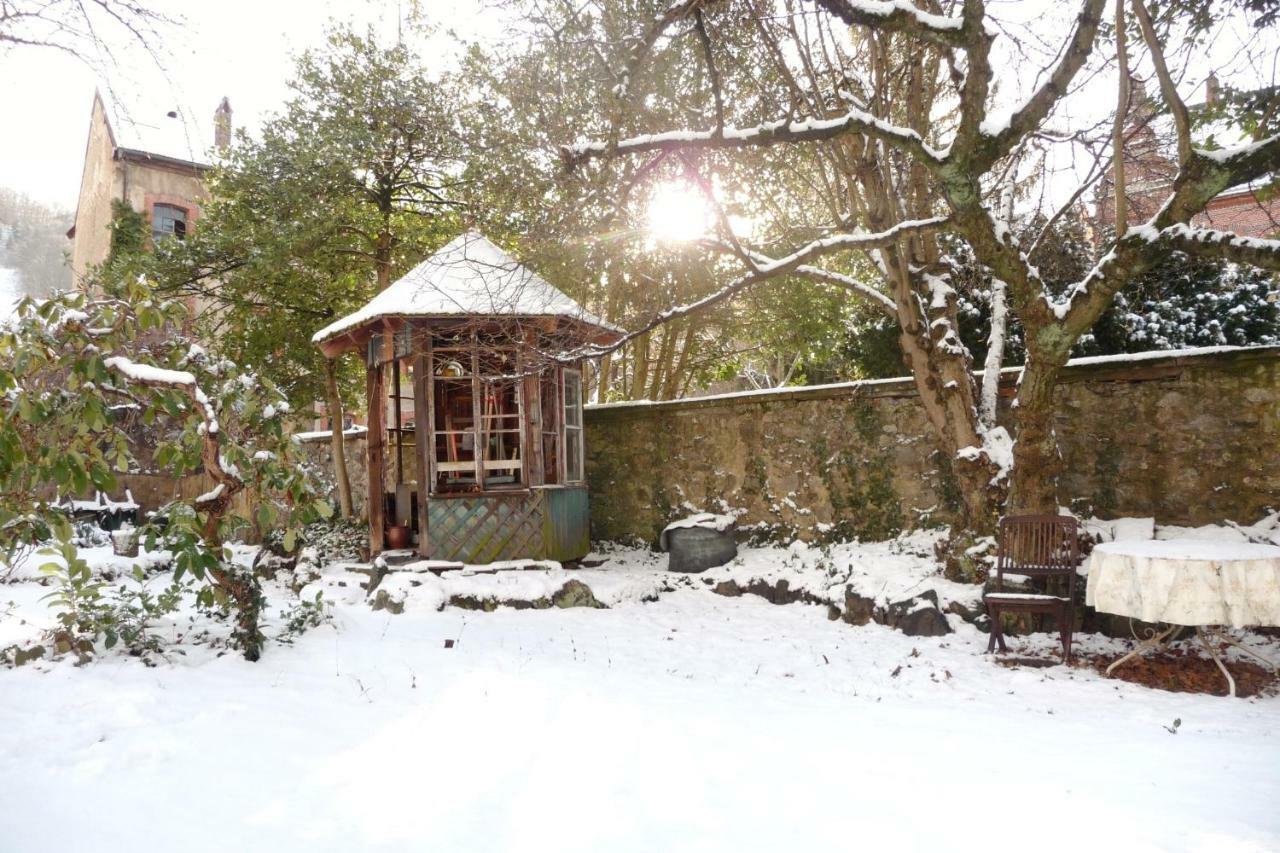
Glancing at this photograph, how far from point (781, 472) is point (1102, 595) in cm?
414

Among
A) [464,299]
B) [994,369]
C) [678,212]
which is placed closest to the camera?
[994,369]

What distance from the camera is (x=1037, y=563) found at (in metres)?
5.22

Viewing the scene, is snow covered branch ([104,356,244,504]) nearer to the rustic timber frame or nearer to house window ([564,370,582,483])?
the rustic timber frame

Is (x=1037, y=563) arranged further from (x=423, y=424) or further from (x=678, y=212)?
(x=423, y=424)

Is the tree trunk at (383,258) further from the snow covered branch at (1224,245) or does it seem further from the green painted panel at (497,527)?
the snow covered branch at (1224,245)

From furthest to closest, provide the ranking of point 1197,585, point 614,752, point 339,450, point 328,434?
point 328,434
point 339,450
point 1197,585
point 614,752

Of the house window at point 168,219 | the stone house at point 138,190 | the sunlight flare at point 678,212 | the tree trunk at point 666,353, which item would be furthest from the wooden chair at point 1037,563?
the house window at point 168,219

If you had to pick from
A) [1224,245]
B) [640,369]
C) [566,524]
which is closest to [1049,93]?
[1224,245]

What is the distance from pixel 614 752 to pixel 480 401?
5.14 metres

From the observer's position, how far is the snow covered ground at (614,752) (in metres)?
2.61

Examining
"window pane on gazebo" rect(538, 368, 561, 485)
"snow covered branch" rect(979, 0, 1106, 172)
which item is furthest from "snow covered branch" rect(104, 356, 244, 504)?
"snow covered branch" rect(979, 0, 1106, 172)

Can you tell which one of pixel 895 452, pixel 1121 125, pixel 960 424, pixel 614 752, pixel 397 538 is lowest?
pixel 614 752

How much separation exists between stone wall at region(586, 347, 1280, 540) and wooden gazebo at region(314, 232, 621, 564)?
1013 mm

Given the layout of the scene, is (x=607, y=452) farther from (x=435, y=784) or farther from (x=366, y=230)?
(x=435, y=784)
